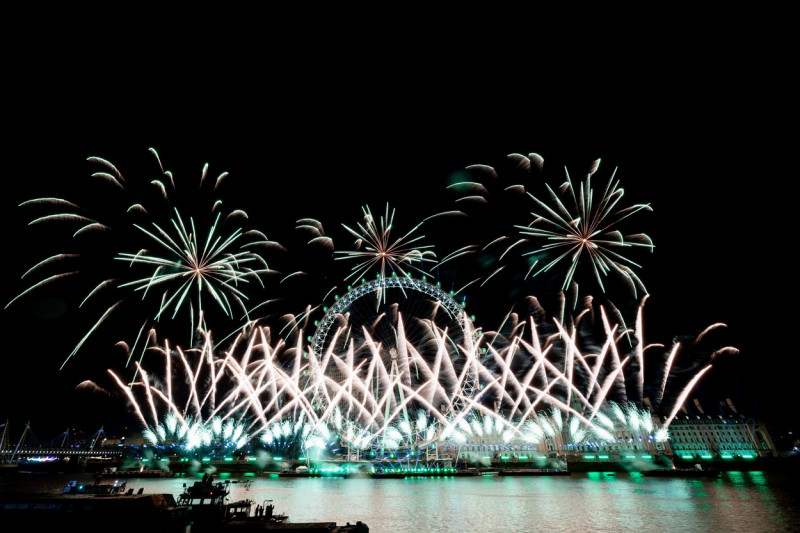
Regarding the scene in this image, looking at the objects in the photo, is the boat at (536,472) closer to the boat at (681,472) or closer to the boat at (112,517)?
the boat at (681,472)

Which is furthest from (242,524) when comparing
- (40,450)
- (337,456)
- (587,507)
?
(40,450)

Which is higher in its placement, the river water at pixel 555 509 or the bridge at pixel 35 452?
the bridge at pixel 35 452

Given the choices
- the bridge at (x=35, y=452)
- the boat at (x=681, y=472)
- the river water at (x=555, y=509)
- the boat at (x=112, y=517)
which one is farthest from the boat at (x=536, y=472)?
the bridge at (x=35, y=452)

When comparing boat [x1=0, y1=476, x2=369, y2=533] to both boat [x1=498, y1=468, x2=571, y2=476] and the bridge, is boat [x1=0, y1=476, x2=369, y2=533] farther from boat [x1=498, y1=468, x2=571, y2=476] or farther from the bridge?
the bridge

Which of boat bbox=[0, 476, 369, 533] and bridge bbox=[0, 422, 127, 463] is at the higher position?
bridge bbox=[0, 422, 127, 463]

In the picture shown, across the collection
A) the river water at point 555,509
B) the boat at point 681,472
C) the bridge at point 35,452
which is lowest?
the river water at point 555,509

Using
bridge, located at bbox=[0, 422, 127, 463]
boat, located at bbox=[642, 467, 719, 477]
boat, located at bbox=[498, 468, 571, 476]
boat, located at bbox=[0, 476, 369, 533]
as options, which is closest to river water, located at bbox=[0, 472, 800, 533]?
boat, located at bbox=[0, 476, 369, 533]

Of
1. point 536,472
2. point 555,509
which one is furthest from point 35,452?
point 555,509

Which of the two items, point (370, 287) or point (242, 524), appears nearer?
point (242, 524)

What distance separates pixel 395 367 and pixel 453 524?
3705cm

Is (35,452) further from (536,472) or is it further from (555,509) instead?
(555,509)

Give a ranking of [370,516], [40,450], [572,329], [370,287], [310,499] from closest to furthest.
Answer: [370,516] → [310,499] → [572,329] → [370,287] → [40,450]

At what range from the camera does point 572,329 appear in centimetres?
5719

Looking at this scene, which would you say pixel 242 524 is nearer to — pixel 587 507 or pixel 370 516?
pixel 370 516
